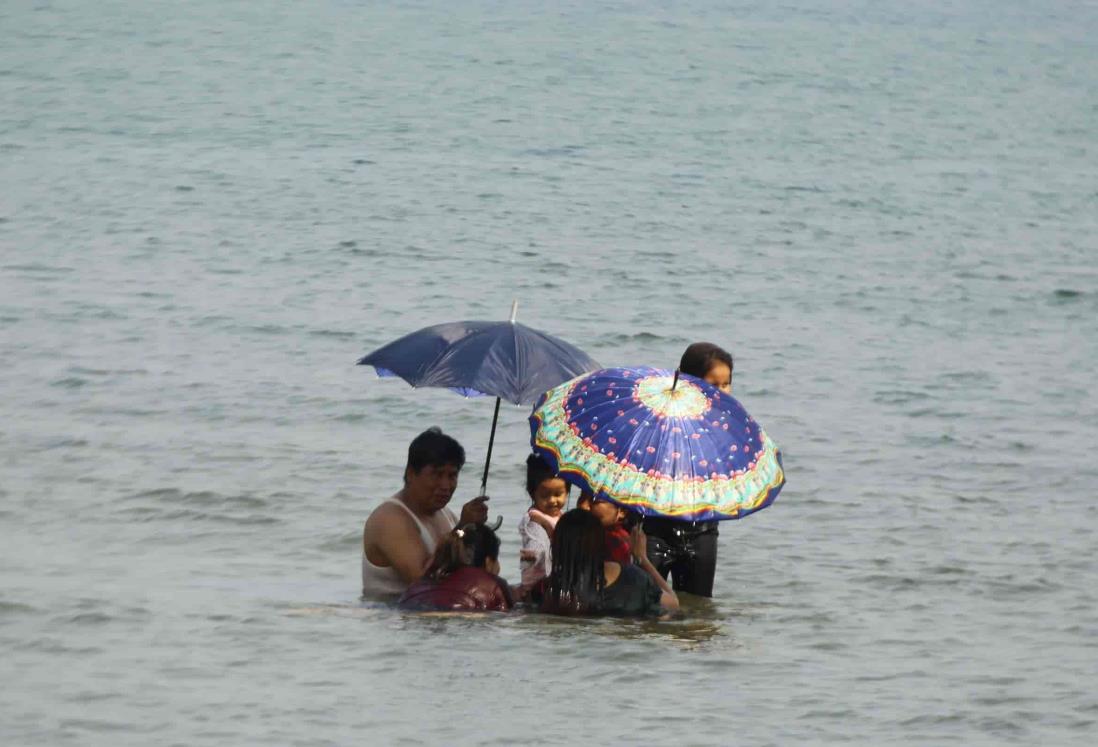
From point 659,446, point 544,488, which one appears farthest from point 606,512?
point 659,446

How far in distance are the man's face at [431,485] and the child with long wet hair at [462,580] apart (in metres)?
0.18

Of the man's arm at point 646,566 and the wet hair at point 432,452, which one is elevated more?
the wet hair at point 432,452

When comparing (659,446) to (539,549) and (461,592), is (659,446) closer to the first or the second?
(539,549)

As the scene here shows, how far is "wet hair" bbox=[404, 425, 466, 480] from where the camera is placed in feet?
25.2

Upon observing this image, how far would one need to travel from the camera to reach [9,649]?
778 cm

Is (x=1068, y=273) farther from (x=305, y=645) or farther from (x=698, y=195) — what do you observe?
(x=305, y=645)

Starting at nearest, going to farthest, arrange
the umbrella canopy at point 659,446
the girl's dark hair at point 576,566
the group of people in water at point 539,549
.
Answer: the umbrella canopy at point 659,446 < the girl's dark hair at point 576,566 < the group of people in water at point 539,549

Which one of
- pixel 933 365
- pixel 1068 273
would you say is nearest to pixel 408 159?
pixel 1068 273

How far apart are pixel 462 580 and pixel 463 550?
143mm

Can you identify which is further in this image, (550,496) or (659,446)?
(550,496)

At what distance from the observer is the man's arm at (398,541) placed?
25.7ft

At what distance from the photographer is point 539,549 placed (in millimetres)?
8008

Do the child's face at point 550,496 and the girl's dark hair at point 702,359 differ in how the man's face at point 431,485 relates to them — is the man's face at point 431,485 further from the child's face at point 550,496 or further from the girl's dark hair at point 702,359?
the girl's dark hair at point 702,359

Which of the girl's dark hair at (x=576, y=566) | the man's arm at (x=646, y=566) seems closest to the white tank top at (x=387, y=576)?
the girl's dark hair at (x=576, y=566)
